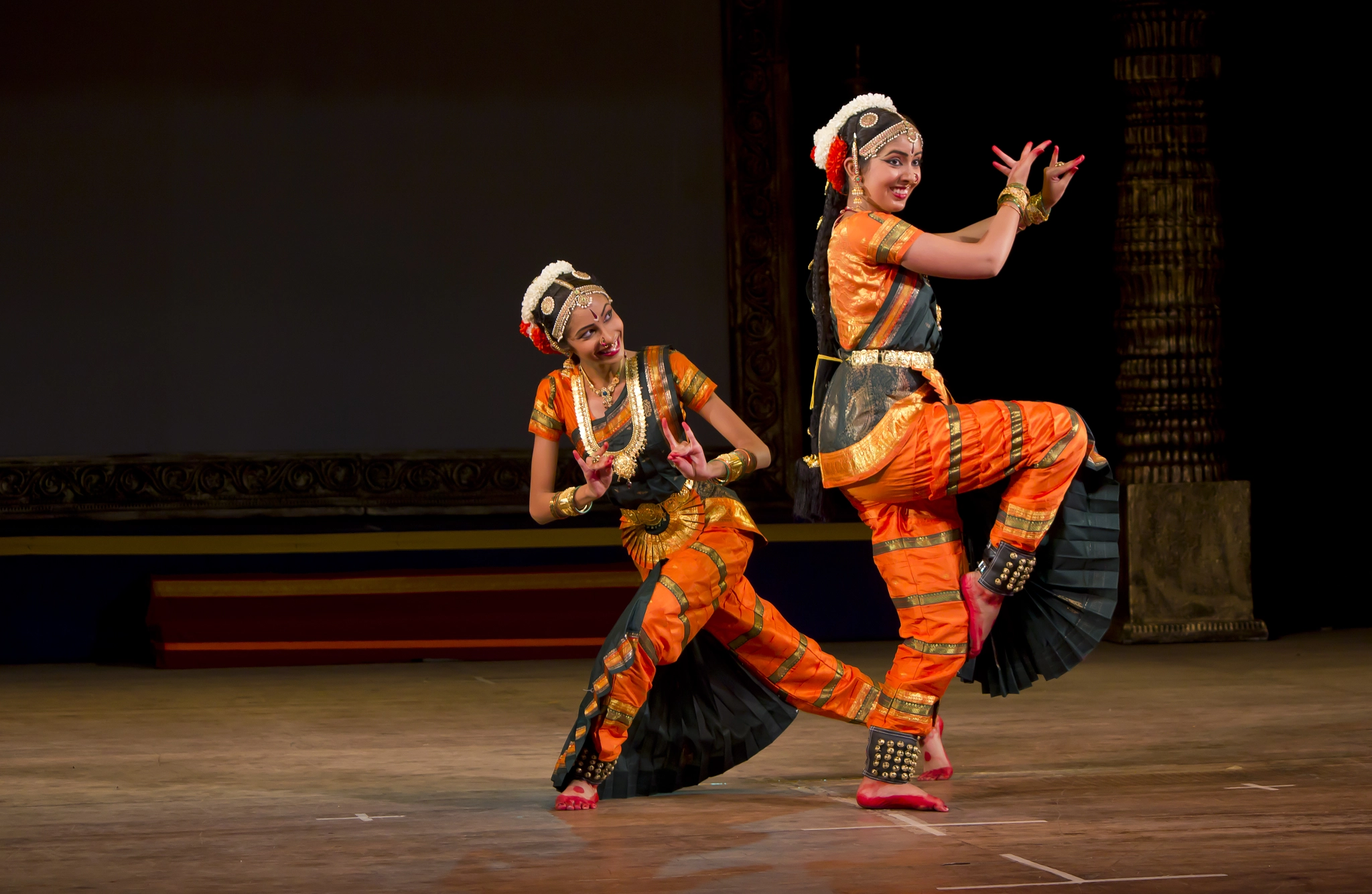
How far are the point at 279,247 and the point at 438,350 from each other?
24.6 inches

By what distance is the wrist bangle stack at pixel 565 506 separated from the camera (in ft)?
11.3

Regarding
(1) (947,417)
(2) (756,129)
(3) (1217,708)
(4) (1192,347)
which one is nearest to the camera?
(1) (947,417)

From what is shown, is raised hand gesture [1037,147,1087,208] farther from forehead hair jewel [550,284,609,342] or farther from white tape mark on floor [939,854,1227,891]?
white tape mark on floor [939,854,1227,891]

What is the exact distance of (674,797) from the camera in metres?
3.46

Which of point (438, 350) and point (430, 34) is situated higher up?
point (430, 34)

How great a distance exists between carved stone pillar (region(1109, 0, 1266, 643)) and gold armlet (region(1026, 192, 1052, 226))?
258 centimetres

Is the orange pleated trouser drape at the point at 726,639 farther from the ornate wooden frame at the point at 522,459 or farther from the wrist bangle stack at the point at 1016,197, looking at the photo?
the ornate wooden frame at the point at 522,459

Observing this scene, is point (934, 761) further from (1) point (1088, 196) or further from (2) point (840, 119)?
(1) point (1088, 196)

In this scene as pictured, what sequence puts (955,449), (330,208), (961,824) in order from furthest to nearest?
(330,208)
(955,449)
(961,824)

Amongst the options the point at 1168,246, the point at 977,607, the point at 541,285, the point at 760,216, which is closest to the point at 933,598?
the point at 977,607

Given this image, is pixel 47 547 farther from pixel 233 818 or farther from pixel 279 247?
pixel 233 818

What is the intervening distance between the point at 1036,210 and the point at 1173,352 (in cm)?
263

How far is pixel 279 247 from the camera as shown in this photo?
239 inches

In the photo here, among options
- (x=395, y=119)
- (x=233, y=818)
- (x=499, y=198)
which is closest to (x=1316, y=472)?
(x=499, y=198)
